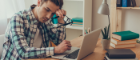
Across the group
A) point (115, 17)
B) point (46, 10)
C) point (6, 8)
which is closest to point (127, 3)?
point (115, 17)

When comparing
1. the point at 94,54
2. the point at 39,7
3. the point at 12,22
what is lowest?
the point at 94,54

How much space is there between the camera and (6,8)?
2.13 m

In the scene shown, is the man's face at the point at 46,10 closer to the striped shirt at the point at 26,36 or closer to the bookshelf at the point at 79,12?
the striped shirt at the point at 26,36

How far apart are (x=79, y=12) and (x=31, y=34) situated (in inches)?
51.2

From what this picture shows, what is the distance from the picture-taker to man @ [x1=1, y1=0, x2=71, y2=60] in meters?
1.07

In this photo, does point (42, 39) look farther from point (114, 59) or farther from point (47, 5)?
point (114, 59)

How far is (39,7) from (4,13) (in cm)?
107

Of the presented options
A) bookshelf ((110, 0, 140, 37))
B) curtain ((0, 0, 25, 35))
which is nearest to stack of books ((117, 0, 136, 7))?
bookshelf ((110, 0, 140, 37))

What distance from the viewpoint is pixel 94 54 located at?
3.86 feet

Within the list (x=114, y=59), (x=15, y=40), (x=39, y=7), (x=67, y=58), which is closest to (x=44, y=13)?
(x=39, y=7)

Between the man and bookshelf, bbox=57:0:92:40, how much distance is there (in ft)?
2.48

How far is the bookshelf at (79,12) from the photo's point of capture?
2105 mm

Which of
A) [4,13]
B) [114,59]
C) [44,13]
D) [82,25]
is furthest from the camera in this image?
[82,25]

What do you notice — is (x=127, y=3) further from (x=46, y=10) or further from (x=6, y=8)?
(x=6, y=8)
